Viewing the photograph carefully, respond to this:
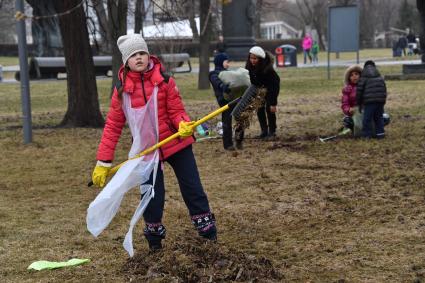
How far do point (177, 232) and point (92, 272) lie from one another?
1.13 metres

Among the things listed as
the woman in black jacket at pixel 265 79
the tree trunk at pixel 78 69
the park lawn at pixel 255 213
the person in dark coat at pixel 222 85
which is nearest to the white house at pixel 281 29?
the tree trunk at pixel 78 69

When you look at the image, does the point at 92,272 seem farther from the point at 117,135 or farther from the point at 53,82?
the point at 53,82

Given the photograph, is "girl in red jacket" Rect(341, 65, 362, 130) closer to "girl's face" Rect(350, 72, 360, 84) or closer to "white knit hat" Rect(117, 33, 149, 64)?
"girl's face" Rect(350, 72, 360, 84)

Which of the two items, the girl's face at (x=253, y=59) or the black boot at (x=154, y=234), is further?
the girl's face at (x=253, y=59)

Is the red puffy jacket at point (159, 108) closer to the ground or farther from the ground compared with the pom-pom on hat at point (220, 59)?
closer to the ground

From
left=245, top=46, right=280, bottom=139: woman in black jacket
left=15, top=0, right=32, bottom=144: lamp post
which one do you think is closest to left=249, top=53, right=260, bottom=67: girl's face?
left=245, top=46, right=280, bottom=139: woman in black jacket

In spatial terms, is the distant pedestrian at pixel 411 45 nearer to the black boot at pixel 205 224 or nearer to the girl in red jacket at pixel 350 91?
the girl in red jacket at pixel 350 91

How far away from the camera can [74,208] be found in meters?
6.63

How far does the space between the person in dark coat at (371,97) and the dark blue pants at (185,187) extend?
559 cm

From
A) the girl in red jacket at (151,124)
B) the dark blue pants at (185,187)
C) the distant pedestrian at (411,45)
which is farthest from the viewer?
the distant pedestrian at (411,45)

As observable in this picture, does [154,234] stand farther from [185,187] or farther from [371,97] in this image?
[371,97]

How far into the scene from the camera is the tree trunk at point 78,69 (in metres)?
12.2

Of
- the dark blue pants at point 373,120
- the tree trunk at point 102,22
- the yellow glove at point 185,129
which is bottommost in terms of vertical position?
the dark blue pants at point 373,120

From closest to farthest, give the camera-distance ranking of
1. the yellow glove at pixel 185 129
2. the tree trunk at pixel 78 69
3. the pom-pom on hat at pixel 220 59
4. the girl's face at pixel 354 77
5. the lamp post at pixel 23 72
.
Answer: the yellow glove at pixel 185 129 < the pom-pom on hat at pixel 220 59 < the girl's face at pixel 354 77 < the lamp post at pixel 23 72 < the tree trunk at pixel 78 69
